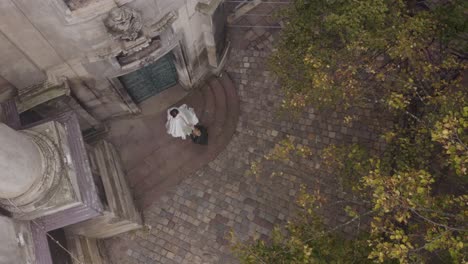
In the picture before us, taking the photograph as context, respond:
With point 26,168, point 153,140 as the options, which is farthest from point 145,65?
point 26,168

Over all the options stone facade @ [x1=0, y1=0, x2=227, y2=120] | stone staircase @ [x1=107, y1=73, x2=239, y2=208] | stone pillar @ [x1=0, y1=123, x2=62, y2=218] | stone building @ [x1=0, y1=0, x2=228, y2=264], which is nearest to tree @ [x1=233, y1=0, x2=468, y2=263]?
stone facade @ [x1=0, y1=0, x2=227, y2=120]

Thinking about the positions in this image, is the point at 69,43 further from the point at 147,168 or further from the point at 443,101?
the point at 443,101

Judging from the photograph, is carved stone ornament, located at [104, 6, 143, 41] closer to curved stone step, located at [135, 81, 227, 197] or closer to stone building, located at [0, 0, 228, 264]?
stone building, located at [0, 0, 228, 264]

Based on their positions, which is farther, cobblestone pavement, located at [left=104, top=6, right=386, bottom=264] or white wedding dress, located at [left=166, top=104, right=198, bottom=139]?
cobblestone pavement, located at [left=104, top=6, right=386, bottom=264]

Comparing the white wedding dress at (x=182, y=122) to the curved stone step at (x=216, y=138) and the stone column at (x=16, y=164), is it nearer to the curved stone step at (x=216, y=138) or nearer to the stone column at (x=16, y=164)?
the curved stone step at (x=216, y=138)

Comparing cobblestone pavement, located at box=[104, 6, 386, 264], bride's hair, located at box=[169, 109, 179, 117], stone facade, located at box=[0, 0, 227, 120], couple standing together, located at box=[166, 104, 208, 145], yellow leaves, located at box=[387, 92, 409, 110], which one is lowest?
cobblestone pavement, located at box=[104, 6, 386, 264]

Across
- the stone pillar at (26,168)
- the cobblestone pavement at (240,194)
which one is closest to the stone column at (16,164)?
the stone pillar at (26,168)

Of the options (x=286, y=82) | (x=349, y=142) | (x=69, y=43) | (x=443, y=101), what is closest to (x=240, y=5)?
(x=286, y=82)
